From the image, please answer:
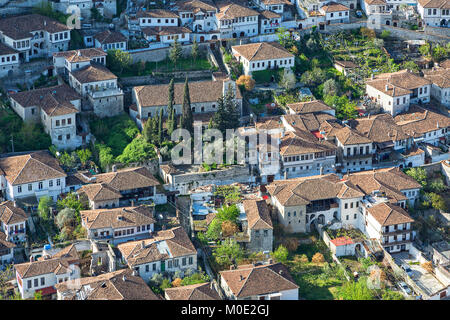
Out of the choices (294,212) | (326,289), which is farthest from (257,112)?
(326,289)

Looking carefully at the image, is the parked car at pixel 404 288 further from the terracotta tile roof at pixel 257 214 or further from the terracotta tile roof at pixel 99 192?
the terracotta tile roof at pixel 99 192

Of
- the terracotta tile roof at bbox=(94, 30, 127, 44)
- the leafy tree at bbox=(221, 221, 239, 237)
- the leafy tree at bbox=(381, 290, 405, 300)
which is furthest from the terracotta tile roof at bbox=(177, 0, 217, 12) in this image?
the leafy tree at bbox=(381, 290, 405, 300)

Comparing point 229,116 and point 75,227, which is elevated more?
point 229,116

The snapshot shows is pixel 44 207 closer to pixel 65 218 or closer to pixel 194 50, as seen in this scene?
pixel 65 218

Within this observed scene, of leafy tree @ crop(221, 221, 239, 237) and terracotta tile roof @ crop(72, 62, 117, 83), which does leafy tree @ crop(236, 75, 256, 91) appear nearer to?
terracotta tile roof @ crop(72, 62, 117, 83)

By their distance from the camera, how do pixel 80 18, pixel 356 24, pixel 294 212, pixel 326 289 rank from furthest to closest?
pixel 356 24
pixel 80 18
pixel 294 212
pixel 326 289

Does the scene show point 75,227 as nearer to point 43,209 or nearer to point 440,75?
point 43,209
